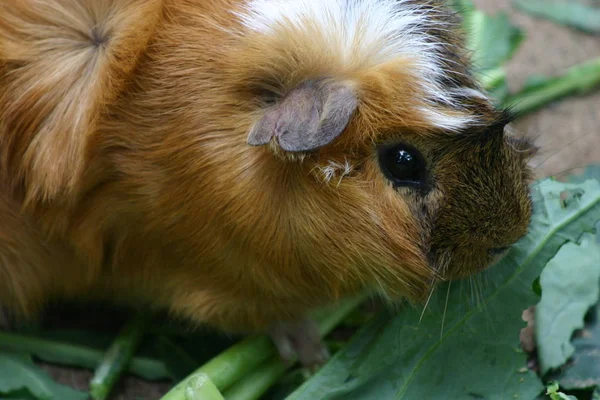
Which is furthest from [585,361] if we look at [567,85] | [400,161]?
[567,85]

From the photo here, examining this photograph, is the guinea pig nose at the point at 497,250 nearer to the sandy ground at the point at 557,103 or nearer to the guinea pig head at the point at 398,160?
the guinea pig head at the point at 398,160

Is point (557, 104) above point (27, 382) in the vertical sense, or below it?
above

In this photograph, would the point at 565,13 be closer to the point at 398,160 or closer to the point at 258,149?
the point at 398,160

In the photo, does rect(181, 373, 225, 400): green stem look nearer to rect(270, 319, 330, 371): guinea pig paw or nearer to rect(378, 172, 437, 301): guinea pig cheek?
rect(270, 319, 330, 371): guinea pig paw

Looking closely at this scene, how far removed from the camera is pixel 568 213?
225 cm

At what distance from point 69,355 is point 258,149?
1.00 meters

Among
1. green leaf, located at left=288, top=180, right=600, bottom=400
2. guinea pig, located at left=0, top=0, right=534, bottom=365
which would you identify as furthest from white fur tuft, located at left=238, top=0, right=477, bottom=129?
green leaf, located at left=288, top=180, right=600, bottom=400

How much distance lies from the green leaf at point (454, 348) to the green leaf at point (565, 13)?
202 cm

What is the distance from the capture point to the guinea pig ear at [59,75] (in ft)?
6.53

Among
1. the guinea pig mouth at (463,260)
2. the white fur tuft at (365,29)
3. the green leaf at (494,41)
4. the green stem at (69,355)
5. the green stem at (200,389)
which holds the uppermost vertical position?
the white fur tuft at (365,29)

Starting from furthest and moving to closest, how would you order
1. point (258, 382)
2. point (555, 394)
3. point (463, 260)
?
1. point (258, 382)
2. point (555, 394)
3. point (463, 260)

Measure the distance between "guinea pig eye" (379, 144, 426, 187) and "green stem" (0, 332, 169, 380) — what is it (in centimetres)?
100

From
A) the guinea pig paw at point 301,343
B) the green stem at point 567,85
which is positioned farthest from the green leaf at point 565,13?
the guinea pig paw at point 301,343

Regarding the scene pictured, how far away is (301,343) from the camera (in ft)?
7.53
